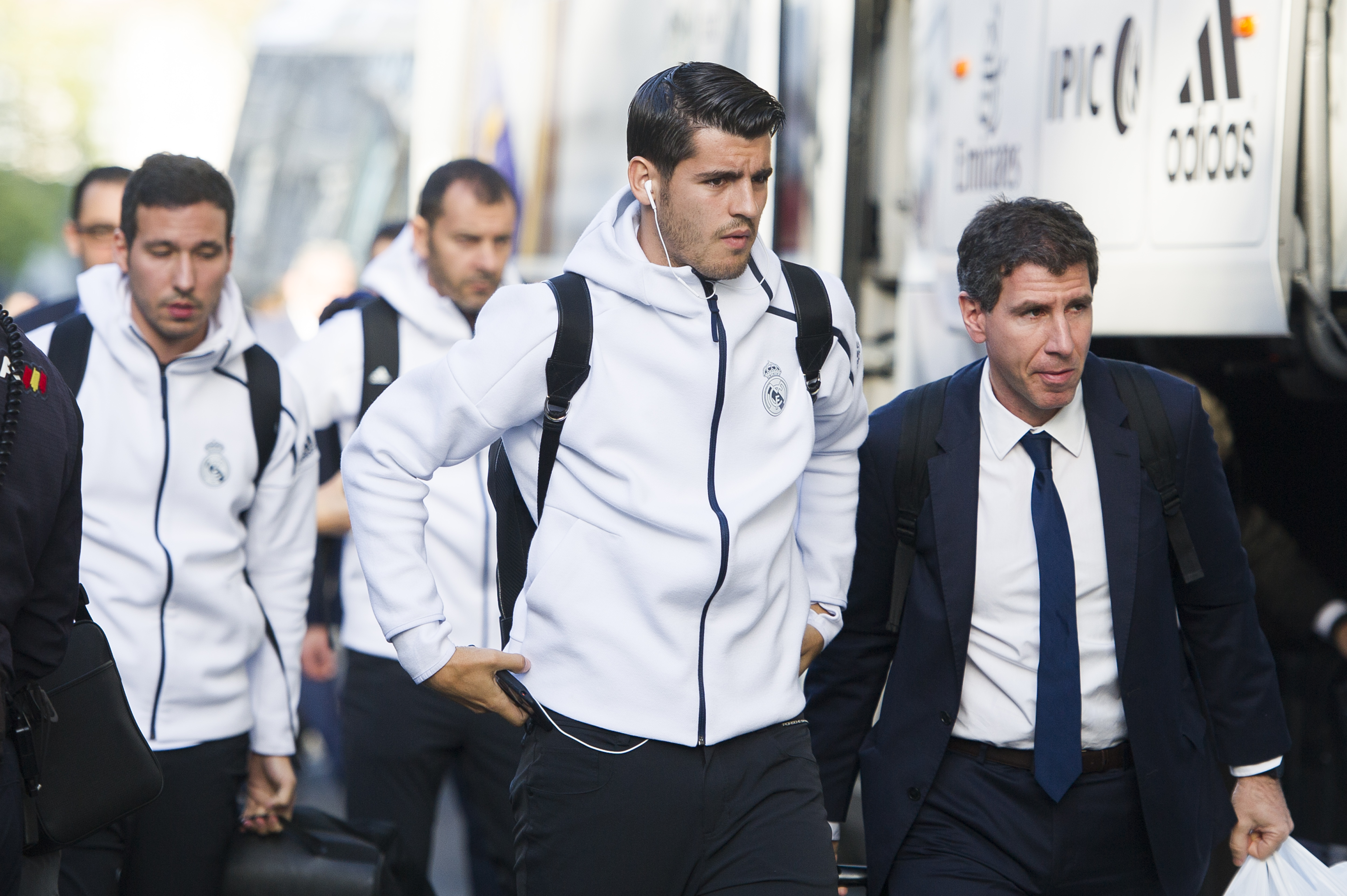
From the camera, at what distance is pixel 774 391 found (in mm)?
2887

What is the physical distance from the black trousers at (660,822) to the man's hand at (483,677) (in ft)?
0.24

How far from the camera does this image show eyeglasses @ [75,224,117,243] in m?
5.37

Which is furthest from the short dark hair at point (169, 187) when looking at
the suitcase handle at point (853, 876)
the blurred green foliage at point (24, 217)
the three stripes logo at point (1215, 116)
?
the blurred green foliage at point (24, 217)

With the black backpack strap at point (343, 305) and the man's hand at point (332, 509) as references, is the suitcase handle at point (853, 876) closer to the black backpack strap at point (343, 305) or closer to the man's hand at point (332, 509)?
the man's hand at point (332, 509)

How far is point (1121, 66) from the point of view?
173 inches

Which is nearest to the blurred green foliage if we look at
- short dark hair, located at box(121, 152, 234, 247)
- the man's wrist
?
short dark hair, located at box(121, 152, 234, 247)

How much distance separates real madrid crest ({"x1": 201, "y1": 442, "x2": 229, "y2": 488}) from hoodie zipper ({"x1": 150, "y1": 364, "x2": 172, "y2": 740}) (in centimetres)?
9

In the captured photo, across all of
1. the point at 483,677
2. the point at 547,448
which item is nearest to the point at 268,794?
the point at 483,677

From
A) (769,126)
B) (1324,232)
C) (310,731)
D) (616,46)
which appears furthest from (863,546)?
(310,731)

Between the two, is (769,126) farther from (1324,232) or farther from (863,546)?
(1324,232)

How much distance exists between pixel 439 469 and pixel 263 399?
1.55 ft

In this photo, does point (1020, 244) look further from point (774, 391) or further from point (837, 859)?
point (837, 859)

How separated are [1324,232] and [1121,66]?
81cm

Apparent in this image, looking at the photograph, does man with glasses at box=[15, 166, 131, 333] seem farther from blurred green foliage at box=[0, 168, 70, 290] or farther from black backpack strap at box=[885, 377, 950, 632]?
blurred green foliage at box=[0, 168, 70, 290]
